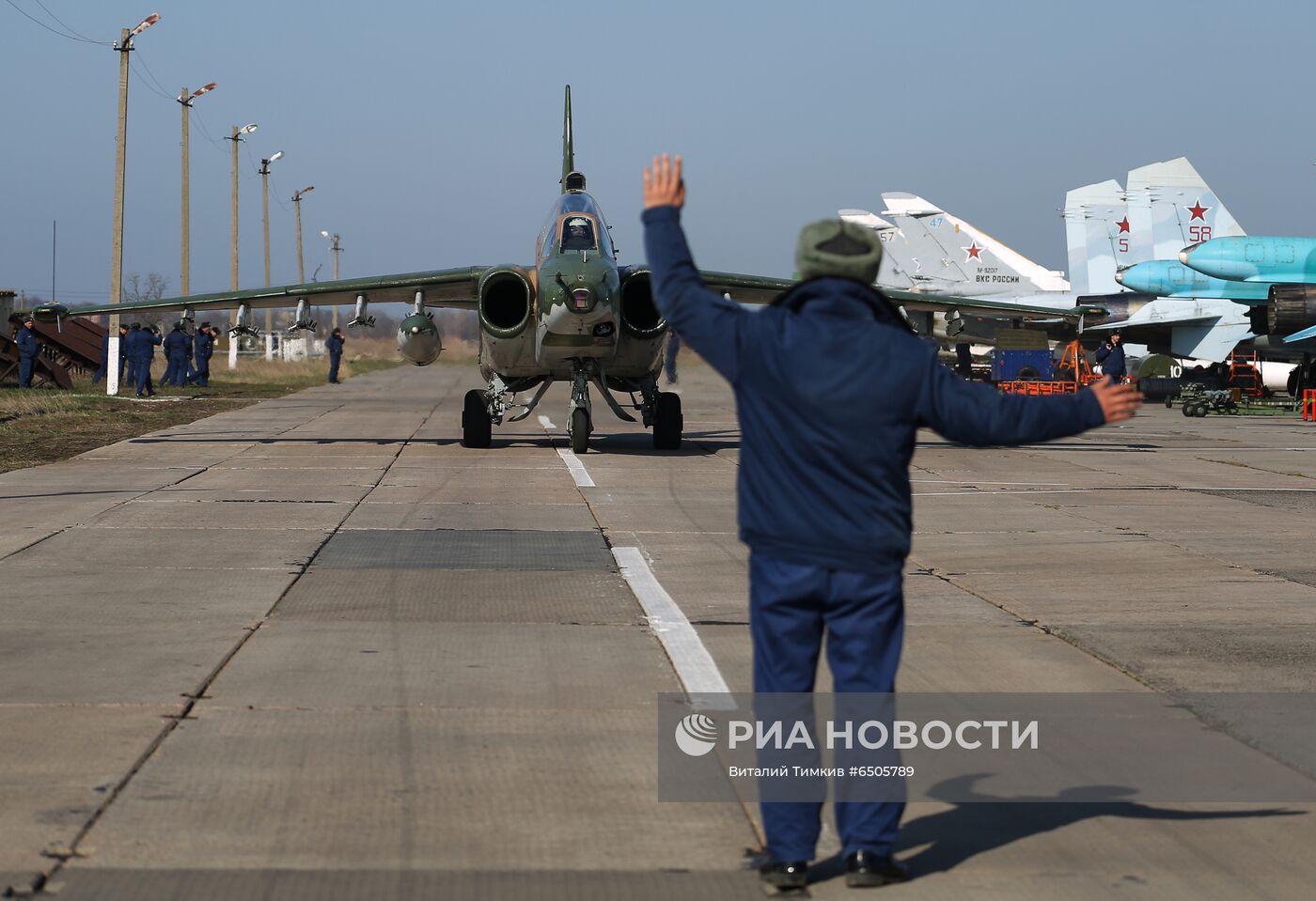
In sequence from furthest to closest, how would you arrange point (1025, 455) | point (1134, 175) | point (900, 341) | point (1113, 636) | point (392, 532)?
point (1134, 175), point (1025, 455), point (392, 532), point (1113, 636), point (900, 341)

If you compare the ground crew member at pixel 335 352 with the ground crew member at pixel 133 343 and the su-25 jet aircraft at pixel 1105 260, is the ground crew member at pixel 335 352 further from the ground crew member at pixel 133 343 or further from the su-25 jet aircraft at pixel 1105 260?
the su-25 jet aircraft at pixel 1105 260

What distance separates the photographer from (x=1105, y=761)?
18.8 ft

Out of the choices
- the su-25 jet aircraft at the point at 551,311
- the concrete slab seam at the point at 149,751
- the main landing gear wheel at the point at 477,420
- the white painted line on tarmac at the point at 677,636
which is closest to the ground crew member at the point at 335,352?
the su-25 jet aircraft at the point at 551,311

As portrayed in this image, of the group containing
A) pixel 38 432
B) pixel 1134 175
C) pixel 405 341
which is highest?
→ pixel 1134 175

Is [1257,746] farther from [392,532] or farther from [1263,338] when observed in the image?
[1263,338]

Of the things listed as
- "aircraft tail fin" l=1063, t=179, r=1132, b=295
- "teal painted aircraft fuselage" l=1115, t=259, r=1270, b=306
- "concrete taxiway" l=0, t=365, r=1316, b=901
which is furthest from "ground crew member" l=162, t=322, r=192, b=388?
"aircraft tail fin" l=1063, t=179, r=1132, b=295

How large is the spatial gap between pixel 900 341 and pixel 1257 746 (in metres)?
2.79

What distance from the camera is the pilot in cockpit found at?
18.8 meters

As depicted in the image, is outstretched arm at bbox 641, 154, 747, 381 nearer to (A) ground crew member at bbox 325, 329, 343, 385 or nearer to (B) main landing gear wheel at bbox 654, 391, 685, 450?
(B) main landing gear wheel at bbox 654, 391, 685, 450

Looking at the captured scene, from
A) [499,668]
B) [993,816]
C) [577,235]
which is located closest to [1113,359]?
[577,235]

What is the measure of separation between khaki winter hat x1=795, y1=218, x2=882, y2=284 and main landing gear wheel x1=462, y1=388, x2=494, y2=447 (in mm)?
17335

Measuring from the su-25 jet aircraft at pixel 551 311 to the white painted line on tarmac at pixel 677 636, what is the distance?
801cm

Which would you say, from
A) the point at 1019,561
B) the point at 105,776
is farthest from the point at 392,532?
the point at 105,776

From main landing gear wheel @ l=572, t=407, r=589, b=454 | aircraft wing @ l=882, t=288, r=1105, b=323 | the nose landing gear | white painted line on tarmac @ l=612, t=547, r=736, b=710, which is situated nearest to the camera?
white painted line on tarmac @ l=612, t=547, r=736, b=710
